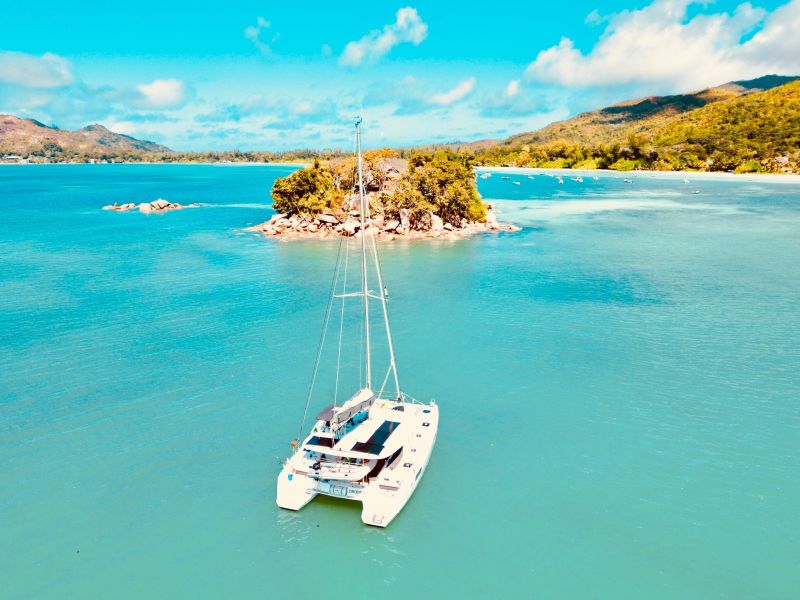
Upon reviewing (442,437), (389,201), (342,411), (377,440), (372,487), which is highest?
(389,201)

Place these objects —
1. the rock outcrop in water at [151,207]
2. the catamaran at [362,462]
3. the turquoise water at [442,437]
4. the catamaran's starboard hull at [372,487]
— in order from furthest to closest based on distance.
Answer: the rock outcrop in water at [151,207] → the catamaran at [362,462] → the catamaran's starboard hull at [372,487] → the turquoise water at [442,437]

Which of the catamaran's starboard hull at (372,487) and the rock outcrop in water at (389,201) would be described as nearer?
the catamaran's starboard hull at (372,487)

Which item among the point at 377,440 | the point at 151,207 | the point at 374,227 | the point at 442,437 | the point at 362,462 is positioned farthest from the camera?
the point at 151,207

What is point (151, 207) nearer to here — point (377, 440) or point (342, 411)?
point (342, 411)

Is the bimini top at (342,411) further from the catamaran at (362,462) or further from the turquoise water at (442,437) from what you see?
the turquoise water at (442,437)

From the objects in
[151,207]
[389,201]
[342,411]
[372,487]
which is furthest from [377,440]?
[151,207]

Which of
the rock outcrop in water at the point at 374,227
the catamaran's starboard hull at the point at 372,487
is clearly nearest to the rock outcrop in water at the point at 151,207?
the rock outcrop in water at the point at 374,227

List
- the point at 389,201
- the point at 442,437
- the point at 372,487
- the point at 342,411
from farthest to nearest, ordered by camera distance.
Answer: the point at 389,201
the point at 442,437
the point at 342,411
the point at 372,487

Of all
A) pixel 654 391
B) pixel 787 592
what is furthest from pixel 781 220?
pixel 787 592

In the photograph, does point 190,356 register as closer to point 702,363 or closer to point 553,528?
point 553,528
